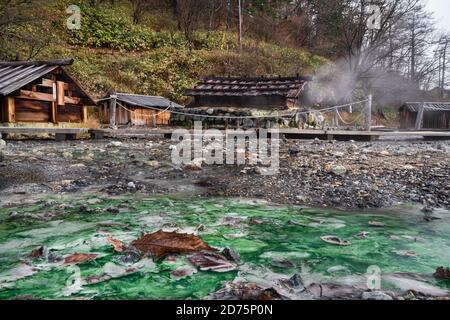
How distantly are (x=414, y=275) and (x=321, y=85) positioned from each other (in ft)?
107

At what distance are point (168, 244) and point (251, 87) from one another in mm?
17129

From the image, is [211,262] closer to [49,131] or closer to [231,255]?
[231,255]

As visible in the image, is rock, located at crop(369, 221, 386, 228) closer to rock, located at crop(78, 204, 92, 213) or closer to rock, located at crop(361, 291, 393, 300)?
rock, located at crop(361, 291, 393, 300)

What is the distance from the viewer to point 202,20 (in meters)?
36.9

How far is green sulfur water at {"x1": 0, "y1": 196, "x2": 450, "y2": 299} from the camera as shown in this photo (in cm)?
254

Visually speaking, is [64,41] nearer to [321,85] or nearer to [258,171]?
[321,85]

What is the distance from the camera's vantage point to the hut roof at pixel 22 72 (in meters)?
12.1

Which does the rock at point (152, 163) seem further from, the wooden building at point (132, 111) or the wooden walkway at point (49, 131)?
the wooden building at point (132, 111)

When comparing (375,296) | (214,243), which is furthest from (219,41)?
(375,296)

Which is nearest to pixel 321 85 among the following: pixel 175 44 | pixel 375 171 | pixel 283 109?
pixel 175 44

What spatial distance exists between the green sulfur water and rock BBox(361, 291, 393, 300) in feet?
0.86

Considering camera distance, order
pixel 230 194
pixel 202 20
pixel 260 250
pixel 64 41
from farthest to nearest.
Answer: pixel 202 20 → pixel 64 41 → pixel 230 194 → pixel 260 250

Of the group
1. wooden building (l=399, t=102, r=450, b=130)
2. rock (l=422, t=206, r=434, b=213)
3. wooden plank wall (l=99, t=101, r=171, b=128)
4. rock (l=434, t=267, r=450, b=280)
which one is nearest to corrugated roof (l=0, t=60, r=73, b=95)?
wooden plank wall (l=99, t=101, r=171, b=128)
